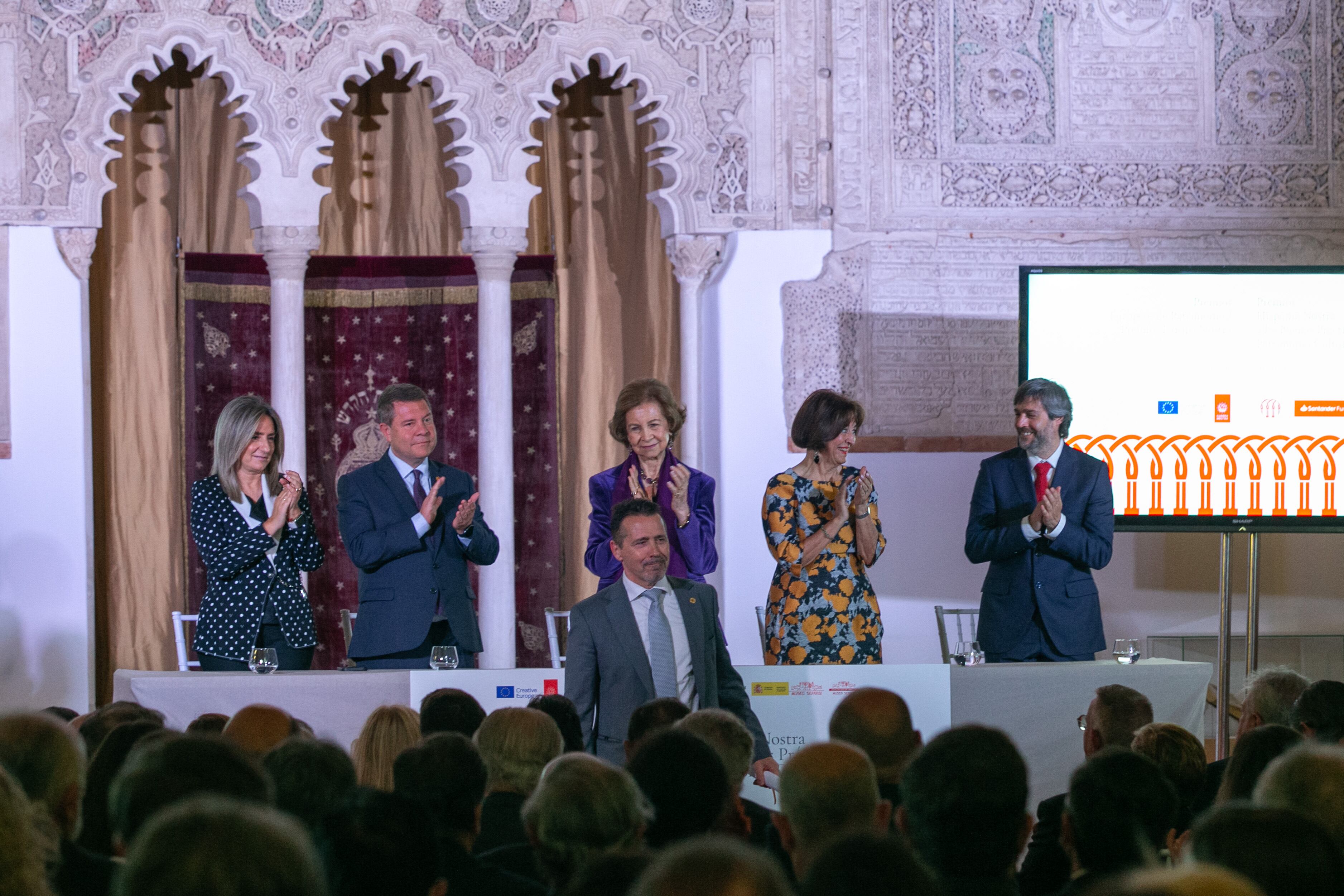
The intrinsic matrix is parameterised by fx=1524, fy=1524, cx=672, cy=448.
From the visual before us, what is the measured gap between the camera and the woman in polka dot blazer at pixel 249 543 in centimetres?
416

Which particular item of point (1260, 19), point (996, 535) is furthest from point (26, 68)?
point (1260, 19)

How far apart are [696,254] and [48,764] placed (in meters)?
4.07

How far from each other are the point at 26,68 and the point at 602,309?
2.50 meters

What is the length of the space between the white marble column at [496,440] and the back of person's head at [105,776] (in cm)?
327

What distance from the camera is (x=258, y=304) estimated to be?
6641 mm

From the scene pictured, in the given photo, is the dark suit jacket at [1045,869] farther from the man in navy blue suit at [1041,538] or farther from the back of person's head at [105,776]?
the man in navy blue suit at [1041,538]

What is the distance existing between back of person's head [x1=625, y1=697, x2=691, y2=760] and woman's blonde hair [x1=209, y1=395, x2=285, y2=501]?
1.66 meters

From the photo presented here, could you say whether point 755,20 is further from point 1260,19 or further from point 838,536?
point 838,536

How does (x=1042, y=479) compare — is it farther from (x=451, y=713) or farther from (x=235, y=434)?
(x=235, y=434)

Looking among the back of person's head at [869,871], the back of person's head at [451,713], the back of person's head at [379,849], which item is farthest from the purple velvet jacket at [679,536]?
the back of person's head at [869,871]

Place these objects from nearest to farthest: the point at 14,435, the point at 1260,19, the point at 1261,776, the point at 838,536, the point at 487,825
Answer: the point at 1261,776, the point at 487,825, the point at 838,536, the point at 14,435, the point at 1260,19

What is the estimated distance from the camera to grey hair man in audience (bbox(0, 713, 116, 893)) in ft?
6.74

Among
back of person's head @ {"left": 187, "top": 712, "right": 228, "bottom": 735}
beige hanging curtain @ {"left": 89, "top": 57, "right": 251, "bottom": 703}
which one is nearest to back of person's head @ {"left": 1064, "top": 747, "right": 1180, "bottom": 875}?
back of person's head @ {"left": 187, "top": 712, "right": 228, "bottom": 735}

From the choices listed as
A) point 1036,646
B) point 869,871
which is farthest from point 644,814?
point 1036,646
